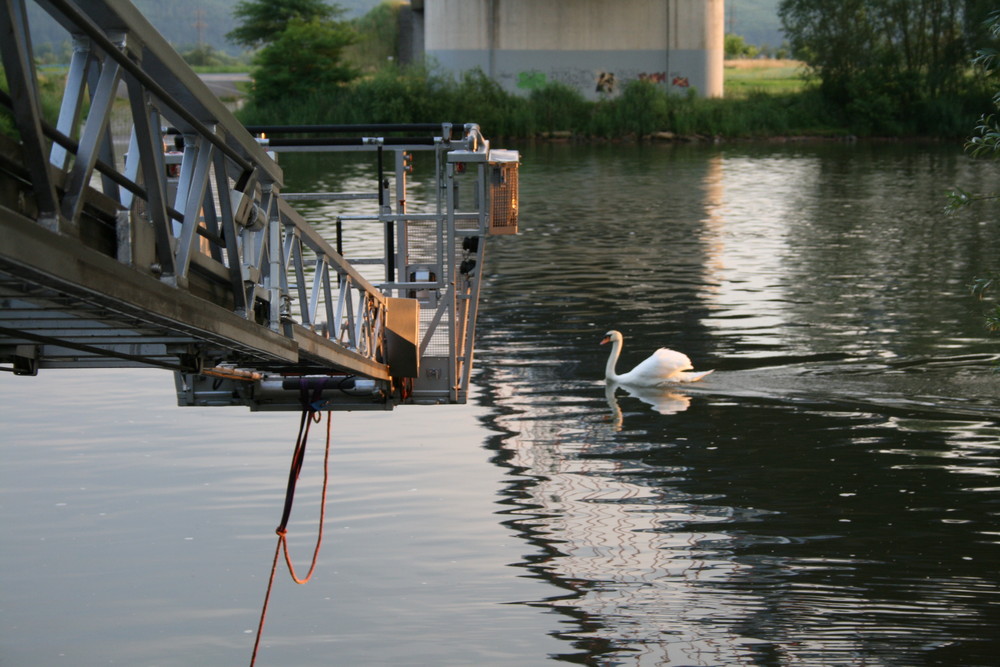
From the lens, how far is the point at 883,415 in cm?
1577

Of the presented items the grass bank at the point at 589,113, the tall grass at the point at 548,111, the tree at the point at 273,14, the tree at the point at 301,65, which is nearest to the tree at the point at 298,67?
the tree at the point at 301,65

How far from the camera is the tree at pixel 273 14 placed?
85562mm

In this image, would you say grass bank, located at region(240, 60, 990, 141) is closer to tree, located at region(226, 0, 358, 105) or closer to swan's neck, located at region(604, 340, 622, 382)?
tree, located at region(226, 0, 358, 105)

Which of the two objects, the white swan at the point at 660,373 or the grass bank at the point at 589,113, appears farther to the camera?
the grass bank at the point at 589,113

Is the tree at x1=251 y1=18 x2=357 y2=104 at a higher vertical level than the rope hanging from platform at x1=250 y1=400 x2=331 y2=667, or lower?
higher

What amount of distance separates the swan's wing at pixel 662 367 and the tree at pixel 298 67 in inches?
2235

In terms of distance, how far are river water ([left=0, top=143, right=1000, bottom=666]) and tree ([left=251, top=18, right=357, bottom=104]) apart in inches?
2014

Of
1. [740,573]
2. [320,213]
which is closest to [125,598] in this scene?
[740,573]

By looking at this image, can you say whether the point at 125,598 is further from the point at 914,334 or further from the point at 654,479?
the point at 914,334

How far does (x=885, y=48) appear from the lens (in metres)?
71.4

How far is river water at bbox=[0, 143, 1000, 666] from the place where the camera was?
372 inches

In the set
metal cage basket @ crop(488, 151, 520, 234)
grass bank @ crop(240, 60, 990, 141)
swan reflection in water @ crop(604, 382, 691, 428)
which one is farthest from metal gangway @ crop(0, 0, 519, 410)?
grass bank @ crop(240, 60, 990, 141)

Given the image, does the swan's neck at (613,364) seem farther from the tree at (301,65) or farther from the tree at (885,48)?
the tree at (301,65)

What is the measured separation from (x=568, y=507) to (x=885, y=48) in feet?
210
